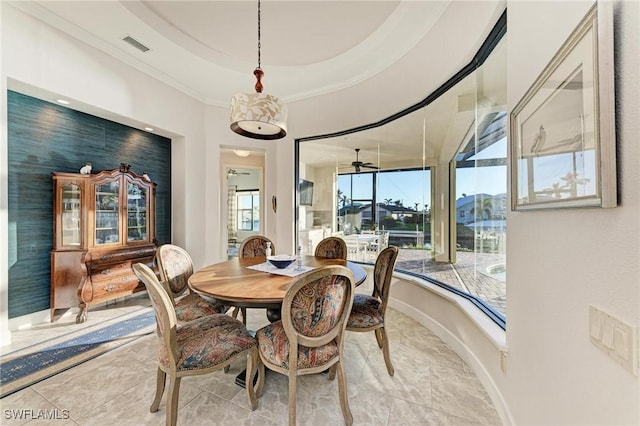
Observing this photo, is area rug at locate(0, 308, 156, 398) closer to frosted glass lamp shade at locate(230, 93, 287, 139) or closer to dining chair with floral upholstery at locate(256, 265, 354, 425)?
dining chair with floral upholstery at locate(256, 265, 354, 425)

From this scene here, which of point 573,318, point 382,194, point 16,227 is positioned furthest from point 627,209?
point 16,227

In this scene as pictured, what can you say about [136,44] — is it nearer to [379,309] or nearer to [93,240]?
[93,240]

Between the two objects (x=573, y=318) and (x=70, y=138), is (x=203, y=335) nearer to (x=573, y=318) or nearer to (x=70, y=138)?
(x=573, y=318)

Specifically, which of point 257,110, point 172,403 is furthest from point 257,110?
point 172,403

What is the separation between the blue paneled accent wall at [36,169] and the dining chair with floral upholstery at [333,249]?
122 inches

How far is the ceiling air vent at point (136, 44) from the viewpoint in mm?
2975

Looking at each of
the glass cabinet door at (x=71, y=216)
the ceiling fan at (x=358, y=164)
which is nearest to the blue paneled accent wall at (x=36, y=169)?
the glass cabinet door at (x=71, y=216)

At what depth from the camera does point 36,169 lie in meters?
2.85

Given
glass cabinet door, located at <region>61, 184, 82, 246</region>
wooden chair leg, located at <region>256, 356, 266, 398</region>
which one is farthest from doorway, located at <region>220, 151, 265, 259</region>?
wooden chair leg, located at <region>256, 356, 266, 398</region>

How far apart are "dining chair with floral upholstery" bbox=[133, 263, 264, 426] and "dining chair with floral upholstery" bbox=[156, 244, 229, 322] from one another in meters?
0.38

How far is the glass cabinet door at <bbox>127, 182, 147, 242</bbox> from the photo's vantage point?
11.5 feet

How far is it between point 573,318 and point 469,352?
149cm

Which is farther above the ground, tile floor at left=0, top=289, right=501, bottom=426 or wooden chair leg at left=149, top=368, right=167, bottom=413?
wooden chair leg at left=149, top=368, right=167, bottom=413

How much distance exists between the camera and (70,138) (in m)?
3.14
